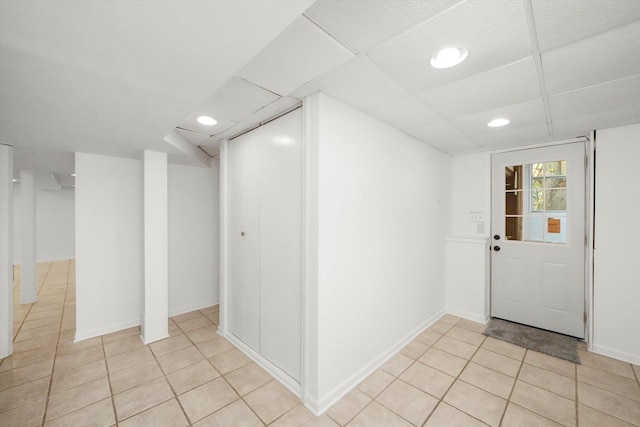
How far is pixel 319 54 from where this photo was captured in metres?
1.53

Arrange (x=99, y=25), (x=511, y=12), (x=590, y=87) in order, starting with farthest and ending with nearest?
1. (x=590, y=87)
2. (x=511, y=12)
3. (x=99, y=25)

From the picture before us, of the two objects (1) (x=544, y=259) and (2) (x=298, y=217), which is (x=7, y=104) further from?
(1) (x=544, y=259)

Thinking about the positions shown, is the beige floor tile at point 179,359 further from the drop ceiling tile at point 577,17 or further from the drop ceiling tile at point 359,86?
the drop ceiling tile at point 577,17

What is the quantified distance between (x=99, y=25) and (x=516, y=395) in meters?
3.75

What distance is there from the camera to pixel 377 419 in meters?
1.96

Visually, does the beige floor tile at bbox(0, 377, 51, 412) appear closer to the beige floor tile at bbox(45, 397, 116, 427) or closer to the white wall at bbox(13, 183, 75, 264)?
→ the beige floor tile at bbox(45, 397, 116, 427)

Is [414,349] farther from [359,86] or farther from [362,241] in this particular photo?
[359,86]

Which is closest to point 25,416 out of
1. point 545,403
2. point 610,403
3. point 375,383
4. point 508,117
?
point 375,383

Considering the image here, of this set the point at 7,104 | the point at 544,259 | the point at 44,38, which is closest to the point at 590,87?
the point at 544,259

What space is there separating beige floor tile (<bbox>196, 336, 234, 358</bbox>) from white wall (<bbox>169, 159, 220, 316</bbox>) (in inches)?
50.0

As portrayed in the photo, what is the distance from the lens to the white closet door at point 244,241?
2.81 meters

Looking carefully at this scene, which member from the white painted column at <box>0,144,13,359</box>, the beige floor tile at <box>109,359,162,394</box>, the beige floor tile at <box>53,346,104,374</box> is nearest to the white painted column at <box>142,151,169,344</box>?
the beige floor tile at <box>53,346,104,374</box>

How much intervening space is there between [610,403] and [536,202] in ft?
7.50

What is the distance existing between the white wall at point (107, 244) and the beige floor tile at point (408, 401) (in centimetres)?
339
